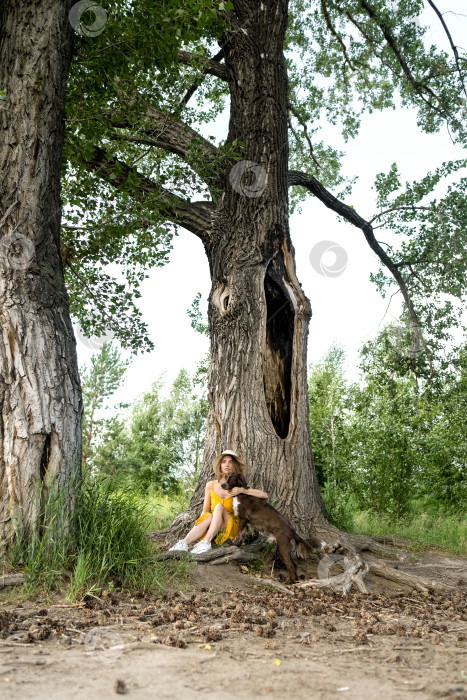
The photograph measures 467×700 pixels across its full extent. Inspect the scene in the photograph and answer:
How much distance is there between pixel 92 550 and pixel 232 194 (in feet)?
18.2

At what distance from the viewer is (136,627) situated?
388 cm

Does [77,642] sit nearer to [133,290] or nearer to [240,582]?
[240,582]

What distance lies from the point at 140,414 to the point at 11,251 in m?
19.8

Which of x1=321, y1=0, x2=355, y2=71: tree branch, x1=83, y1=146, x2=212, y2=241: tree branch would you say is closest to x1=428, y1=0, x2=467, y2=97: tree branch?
Result: x1=321, y1=0, x2=355, y2=71: tree branch

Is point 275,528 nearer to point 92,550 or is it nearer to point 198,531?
point 198,531

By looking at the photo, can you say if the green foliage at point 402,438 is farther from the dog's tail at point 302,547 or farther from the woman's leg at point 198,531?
the dog's tail at point 302,547

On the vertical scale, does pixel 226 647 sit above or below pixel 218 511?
below

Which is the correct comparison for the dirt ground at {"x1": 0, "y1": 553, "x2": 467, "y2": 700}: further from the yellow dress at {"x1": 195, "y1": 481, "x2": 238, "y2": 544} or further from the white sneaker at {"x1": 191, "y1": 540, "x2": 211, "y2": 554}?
the yellow dress at {"x1": 195, "y1": 481, "x2": 238, "y2": 544}

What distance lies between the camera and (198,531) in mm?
6953

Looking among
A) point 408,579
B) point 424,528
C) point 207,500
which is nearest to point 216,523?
point 207,500

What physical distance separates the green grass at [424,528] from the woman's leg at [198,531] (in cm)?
385

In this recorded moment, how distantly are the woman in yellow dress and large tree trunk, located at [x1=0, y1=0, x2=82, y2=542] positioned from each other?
1.97 metres

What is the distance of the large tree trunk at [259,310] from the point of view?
7.70 meters

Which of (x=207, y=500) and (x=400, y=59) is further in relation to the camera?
(x=400, y=59)
